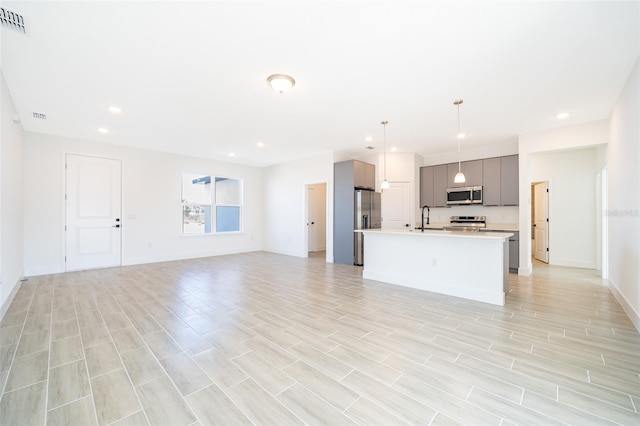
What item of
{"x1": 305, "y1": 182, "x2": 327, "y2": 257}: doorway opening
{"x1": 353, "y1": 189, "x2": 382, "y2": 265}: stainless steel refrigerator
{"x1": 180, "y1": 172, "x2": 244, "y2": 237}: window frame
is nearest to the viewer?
{"x1": 353, "y1": 189, "x2": 382, "y2": 265}: stainless steel refrigerator

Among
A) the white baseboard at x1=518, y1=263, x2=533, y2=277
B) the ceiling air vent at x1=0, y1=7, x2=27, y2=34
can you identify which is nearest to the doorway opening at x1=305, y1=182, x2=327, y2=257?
the white baseboard at x1=518, y1=263, x2=533, y2=277

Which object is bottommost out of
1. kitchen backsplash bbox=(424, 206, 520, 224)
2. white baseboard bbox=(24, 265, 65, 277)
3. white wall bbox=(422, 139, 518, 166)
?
white baseboard bbox=(24, 265, 65, 277)

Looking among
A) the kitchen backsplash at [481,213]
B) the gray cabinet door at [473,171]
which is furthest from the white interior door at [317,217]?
the gray cabinet door at [473,171]

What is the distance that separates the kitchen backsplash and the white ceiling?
2054mm

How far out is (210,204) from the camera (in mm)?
7660

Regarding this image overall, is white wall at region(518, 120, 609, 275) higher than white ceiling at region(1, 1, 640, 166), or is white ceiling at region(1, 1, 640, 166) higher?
white ceiling at region(1, 1, 640, 166)

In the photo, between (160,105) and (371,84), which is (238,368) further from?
(160,105)

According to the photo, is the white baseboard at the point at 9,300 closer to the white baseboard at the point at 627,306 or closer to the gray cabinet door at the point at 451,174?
the white baseboard at the point at 627,306

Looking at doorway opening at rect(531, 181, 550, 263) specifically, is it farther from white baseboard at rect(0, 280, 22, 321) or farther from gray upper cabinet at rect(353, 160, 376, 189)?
white baseboard at rect(0, 280, 22, 321)

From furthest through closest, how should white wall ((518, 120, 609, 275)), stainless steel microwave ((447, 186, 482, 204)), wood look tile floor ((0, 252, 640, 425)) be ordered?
stainless steel microwave ((447, 186, 482, 204)) → white wall ((518, 120, 609, 275)) → wood look tile floor ((0, 252, 640, 425))

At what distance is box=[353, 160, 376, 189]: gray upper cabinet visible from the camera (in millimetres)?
6332

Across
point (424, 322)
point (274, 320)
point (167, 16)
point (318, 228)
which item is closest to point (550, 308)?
point (424, 322)

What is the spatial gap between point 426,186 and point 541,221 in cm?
306

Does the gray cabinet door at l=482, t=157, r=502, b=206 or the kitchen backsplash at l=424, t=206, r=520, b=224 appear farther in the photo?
the kitchen backsplash at l=424, t=206, r=520, b=224
